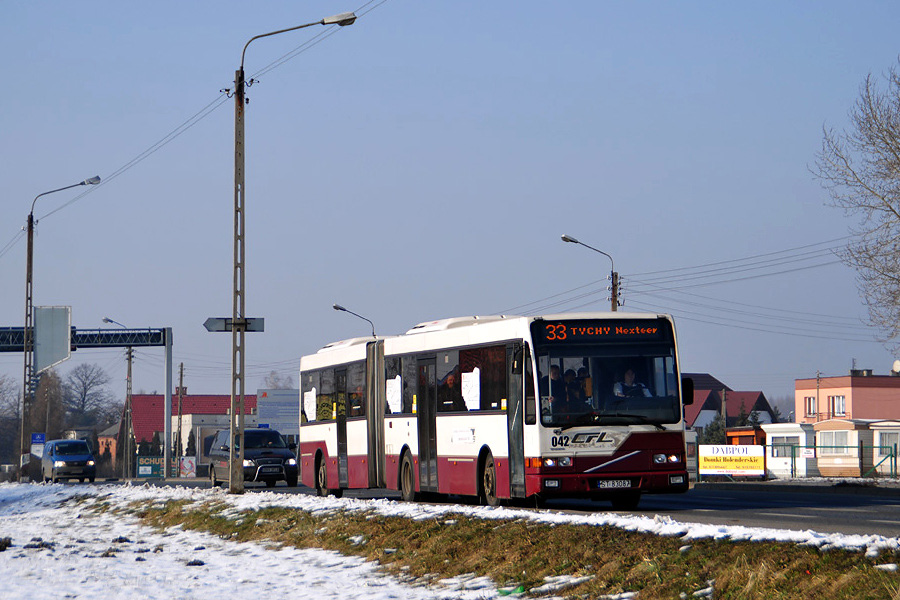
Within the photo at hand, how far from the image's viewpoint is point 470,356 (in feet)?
67.9

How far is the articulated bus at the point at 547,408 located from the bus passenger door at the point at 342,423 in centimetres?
343

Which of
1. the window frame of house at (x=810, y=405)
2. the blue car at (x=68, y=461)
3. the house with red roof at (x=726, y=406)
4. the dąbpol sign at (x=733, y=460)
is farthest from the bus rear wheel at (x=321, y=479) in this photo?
the house with red roof at (x=726, y=406)

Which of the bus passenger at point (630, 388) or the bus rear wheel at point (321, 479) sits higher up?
the bus passenger at point (630, 388)

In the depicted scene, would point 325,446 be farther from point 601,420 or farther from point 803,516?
point 803,516

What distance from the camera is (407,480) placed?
23.0m

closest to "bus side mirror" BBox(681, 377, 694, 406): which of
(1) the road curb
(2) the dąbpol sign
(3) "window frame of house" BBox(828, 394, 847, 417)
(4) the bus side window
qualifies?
(4) the bus side window

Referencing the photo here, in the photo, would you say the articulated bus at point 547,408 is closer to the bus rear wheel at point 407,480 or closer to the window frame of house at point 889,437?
the bus rear wheel at point 407,480

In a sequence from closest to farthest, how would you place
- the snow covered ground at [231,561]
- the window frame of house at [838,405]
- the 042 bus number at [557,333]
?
1. the snow covered ground at [231,561]
2. the 042 bus number at [557,333]
3. the window frame of house at [838,405]

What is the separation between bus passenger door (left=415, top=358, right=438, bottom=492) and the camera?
71.5ft

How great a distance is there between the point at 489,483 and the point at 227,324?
7918 mm

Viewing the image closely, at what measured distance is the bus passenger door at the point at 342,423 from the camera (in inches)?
1027

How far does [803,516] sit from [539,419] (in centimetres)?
391

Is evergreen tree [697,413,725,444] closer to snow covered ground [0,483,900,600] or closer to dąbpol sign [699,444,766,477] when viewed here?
dąbpol sign [699,444,766,477]

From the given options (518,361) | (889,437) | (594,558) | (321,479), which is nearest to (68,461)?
(321,479)
